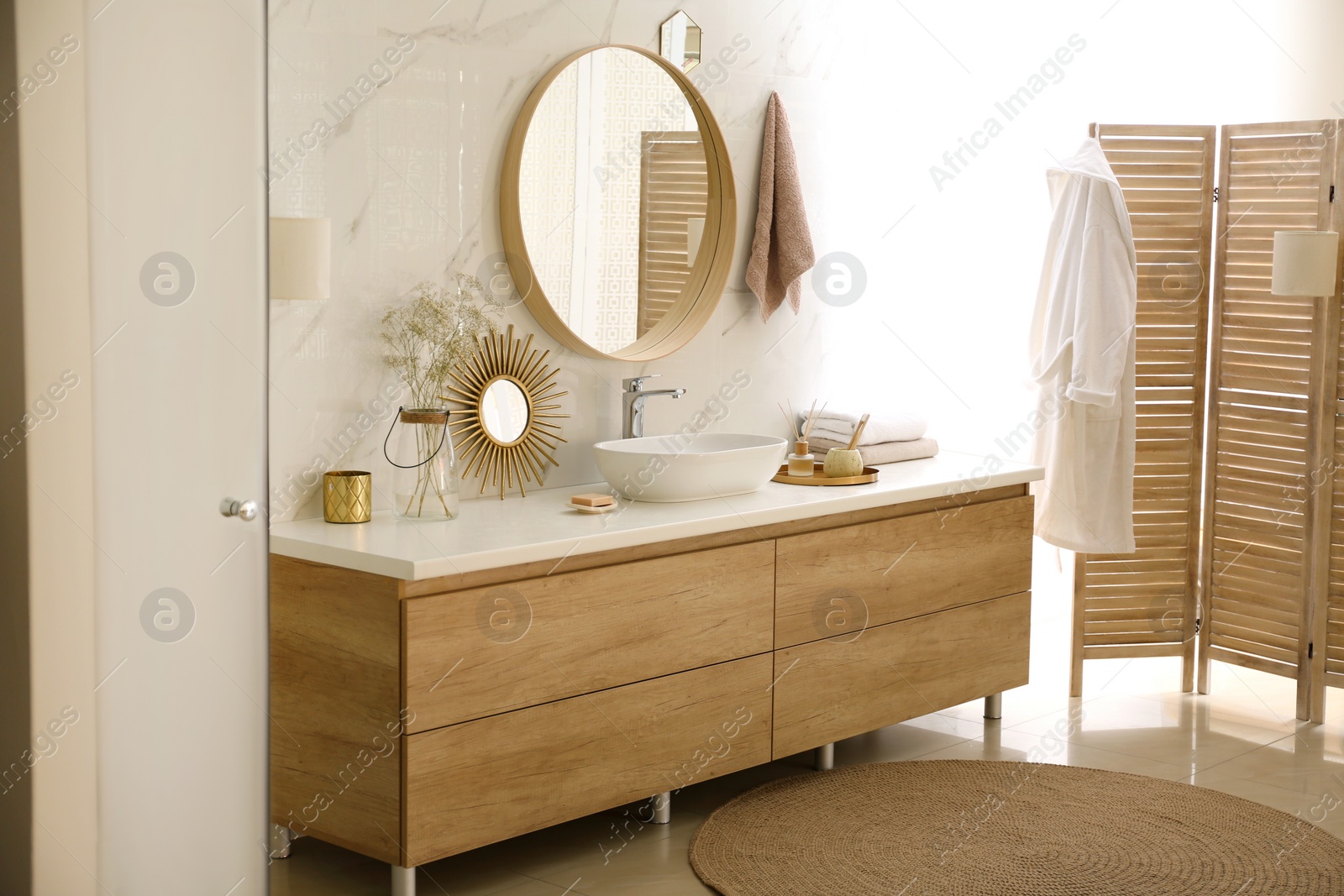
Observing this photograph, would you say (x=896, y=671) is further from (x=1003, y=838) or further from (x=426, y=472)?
(x=426, y=472)

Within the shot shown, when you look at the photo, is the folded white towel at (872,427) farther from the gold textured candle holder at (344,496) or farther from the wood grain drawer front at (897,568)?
the gold textured candle holder at (344,496)

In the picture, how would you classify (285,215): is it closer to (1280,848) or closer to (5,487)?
(5,487)

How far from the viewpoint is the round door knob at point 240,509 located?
196 centimetres

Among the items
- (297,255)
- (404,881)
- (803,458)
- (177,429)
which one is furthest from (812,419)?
(177,429)

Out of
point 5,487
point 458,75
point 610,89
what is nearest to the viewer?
point 5,487

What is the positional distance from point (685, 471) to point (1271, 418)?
2.10m

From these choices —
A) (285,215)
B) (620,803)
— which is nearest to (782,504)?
(620,803)

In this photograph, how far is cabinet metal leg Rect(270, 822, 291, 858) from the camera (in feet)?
9.68

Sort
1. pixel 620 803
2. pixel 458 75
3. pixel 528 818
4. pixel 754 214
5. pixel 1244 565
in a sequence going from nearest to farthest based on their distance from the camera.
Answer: pixel 528 818 < pixel 620 803 < pixel 458 75 < pixel 754 214 < pixel 1244 565

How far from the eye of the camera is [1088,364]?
161 inches

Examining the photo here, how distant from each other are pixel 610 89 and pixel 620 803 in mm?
1825

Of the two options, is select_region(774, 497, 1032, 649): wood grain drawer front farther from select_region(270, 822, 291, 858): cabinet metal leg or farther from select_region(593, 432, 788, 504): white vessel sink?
select_region(270, 822, 291, 858): cabinet metal leg

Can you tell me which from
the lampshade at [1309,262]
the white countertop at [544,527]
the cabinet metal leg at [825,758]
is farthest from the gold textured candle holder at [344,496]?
the lampshade at [1309,262]

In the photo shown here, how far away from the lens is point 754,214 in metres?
3.96
